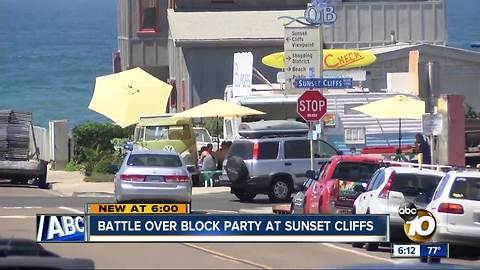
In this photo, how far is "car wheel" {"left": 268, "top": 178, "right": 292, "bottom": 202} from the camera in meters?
32.5

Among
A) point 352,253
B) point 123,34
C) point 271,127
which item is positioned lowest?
point 352,253

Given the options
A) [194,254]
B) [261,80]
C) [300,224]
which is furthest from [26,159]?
[300,224]

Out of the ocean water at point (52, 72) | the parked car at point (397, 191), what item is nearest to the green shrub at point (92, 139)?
the parked car at point (397, 191)

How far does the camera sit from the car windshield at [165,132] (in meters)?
38.7

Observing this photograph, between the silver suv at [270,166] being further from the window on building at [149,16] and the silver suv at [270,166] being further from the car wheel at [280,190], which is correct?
the window on building at [149,16]

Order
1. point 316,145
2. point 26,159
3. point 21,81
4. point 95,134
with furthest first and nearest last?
point 21,81, point 95,134, point 26,159, point 316,145

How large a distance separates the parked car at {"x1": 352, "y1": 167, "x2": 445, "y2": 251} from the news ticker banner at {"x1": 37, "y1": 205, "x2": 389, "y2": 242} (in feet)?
20.6

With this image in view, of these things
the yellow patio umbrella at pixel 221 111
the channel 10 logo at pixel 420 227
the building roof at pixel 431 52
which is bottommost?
the channel 10 logo at pixel 420 227

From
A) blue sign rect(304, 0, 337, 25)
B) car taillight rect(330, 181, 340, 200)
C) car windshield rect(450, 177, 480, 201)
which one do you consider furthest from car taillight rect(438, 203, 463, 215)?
blue sign rect(304, 0, 337, 25)

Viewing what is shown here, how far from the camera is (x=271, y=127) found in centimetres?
3456

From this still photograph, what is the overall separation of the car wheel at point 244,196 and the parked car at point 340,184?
7862mm

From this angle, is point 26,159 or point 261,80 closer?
point 26,159

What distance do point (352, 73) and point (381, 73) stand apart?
14.5 feet

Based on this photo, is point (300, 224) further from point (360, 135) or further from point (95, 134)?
point (95, 134)
